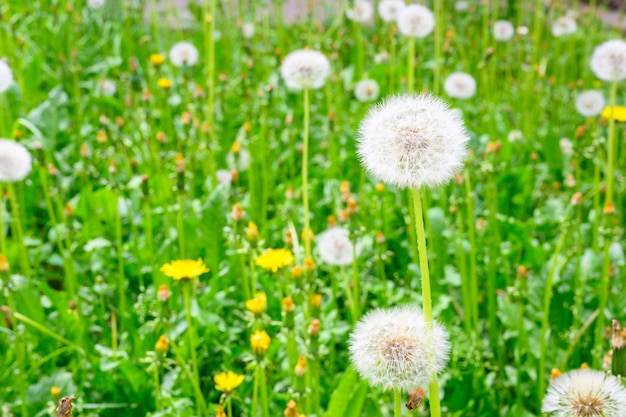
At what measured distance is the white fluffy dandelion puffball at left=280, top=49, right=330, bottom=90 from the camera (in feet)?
5.81

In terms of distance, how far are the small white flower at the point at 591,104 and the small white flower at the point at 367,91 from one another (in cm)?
82

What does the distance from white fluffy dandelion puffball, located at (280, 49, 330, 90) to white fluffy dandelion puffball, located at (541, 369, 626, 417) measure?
3.33 ft

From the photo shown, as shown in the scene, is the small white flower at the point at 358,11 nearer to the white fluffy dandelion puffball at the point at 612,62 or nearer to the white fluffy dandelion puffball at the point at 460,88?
the white fluffy dandelion puffball at the point at 460,88

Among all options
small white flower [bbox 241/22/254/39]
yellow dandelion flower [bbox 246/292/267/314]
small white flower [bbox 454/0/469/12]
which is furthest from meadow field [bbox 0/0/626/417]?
small white flower [bbox 454/0/469/12]

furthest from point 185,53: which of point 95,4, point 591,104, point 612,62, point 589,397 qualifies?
point 589,397

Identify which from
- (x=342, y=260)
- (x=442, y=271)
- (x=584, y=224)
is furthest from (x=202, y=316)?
(x=584, y=224)

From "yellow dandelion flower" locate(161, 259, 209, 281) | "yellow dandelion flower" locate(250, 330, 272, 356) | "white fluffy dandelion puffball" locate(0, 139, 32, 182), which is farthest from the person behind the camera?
"white fluffy dandelion puffball" locate(0, 139, 32, 182)

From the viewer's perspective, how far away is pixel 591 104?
2.96m

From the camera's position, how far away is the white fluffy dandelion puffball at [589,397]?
0.89 metres

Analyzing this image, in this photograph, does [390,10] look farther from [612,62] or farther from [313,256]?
[313,256]

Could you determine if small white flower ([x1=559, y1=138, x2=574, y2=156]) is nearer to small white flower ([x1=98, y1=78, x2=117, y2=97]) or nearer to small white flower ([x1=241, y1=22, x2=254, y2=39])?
small white flower ([x1=241, y1=22, x2=254, y2=39])

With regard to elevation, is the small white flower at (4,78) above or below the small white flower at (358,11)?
below

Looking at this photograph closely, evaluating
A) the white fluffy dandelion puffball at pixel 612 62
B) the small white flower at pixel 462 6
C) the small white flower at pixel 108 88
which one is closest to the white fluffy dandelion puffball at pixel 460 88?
the white fluffy dandelion puffball at pixel 612 62

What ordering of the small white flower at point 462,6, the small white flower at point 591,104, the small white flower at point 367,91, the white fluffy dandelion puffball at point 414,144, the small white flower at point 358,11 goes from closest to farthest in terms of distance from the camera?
the white fluffy dandelion puffball at point 414,144, the small white flower at point 367,91, the small white flower at point 591,104, the small white flower at point 358,11, the small white flower at point 462,6
